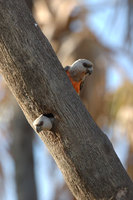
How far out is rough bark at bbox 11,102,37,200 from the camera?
260 inches

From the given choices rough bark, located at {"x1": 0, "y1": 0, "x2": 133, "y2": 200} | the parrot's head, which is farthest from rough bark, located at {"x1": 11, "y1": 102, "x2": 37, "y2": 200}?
rough bark, located at {"x1": 0, "y1": 0, "x2": 133, "y2": 200}

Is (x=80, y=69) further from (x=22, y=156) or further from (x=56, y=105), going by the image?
(x=22, y=156)

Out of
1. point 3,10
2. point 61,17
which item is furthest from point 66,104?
point 61,17

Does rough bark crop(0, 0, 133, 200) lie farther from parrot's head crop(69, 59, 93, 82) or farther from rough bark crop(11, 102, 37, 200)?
rough bark crop(11, 102, 37, 200)

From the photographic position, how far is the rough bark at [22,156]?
6594 mm

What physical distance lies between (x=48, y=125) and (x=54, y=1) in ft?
19.4

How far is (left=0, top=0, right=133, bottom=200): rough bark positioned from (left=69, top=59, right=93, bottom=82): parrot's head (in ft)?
1.10

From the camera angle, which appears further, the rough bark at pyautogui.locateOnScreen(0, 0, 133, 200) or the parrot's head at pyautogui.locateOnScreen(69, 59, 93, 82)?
the parrot's head at pyautogui.locateOnScreen(69, 59, 93, 82)

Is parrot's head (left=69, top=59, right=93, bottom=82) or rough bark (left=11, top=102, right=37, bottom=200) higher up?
parrot's head (left=69, top=59, right=93, bottom=82)

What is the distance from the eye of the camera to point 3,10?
7.16 feet

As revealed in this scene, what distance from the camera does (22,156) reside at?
6785mm

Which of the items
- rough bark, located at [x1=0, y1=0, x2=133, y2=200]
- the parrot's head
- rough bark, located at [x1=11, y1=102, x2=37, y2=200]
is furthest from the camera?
rough bark, located at [x1=11, y1=102, x2=37, y2=200]

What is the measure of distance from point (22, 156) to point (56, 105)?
4.69 metres

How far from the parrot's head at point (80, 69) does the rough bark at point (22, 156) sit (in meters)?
4.11
